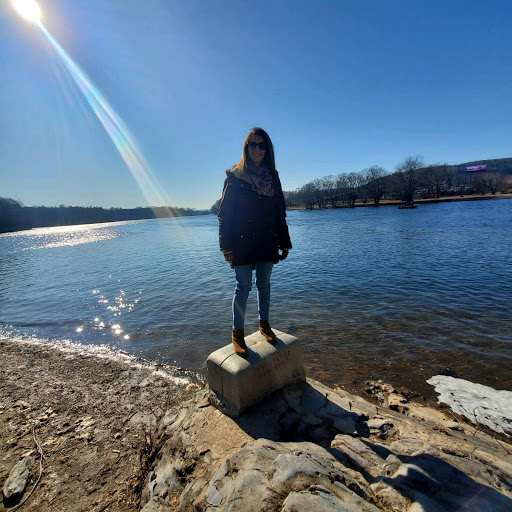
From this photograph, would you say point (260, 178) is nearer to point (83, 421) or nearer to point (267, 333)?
point (267, 333)

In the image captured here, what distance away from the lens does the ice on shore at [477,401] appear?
4.35 metres

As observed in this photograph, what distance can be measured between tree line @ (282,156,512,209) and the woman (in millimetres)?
93435

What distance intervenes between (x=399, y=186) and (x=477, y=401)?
114309 mm

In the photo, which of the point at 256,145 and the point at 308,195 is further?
the point at 308,195

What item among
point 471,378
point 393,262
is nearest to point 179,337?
point 471,378

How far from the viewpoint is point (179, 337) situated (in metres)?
8.09

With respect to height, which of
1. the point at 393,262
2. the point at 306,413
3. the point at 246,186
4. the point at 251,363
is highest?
the point at 246,186

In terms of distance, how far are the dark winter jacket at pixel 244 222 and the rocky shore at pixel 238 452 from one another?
1.87m

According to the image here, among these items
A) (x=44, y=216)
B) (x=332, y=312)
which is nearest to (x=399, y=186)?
(x=332, y=312)

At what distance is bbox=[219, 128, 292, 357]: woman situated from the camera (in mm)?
3279

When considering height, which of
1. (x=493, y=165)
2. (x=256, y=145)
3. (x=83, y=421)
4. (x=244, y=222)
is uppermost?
(x=493, y=165)

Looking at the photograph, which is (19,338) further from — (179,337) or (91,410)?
(91,410)

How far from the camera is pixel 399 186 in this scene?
103 meters

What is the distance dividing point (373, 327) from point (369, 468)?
607 centimetres
